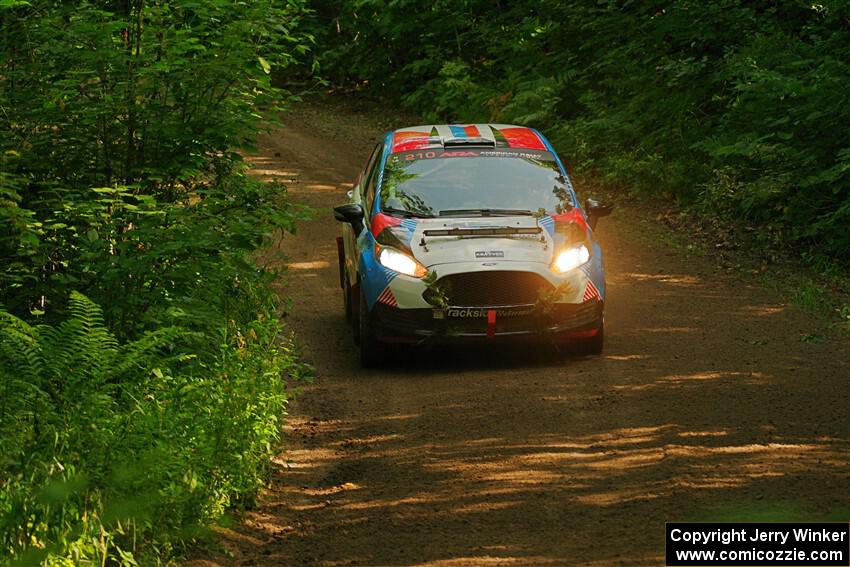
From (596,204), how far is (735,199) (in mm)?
5998

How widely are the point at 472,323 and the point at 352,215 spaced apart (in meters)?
1.73

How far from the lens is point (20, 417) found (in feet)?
22.2

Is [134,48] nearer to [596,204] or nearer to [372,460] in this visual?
[372,460]

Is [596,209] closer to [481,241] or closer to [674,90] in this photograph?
[481,241]

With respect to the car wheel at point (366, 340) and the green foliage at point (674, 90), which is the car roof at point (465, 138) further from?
the green foliage at point (674, 90)

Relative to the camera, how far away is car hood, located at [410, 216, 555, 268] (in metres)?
10.4

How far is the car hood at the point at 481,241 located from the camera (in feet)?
34.3

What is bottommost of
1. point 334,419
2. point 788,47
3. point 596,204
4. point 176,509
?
point 334,419

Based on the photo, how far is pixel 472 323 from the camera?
34.2ft

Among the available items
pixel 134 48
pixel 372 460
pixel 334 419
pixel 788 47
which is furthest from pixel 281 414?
pixel 788 47

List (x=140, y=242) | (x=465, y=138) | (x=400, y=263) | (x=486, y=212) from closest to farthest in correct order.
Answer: (x=140, y=242)
(x=400, y=263)
(x=486, y=212)
(x=465, y=138)

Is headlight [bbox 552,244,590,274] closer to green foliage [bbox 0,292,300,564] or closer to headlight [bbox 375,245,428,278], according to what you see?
headlight [bbox 375,245,428,278]

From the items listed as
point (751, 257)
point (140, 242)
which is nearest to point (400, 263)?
point (140, 242)

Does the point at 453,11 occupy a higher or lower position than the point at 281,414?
higher
